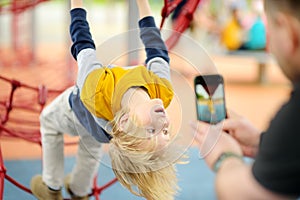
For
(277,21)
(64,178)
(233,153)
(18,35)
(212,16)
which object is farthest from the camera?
(212,16)

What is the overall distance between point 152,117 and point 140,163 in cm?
12

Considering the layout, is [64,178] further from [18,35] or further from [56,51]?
[56,51]

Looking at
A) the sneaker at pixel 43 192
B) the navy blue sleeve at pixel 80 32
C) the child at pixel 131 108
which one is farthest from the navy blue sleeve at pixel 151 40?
the sneaker at pixel 43 192

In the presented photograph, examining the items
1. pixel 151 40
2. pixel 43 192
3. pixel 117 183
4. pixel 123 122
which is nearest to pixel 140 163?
pixel 123 122

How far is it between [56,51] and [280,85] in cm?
276

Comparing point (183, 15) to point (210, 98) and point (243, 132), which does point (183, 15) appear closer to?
point (210, 98)

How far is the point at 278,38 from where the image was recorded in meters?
1.04

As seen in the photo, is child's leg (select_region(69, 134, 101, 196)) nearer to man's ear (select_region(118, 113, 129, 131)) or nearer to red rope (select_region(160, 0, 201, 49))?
man's ear (select_region(118, 113, 129, 131))

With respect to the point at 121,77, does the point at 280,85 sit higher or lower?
lower

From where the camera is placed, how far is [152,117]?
4.88 ft

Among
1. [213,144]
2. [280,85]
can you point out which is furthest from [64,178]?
[280,85]

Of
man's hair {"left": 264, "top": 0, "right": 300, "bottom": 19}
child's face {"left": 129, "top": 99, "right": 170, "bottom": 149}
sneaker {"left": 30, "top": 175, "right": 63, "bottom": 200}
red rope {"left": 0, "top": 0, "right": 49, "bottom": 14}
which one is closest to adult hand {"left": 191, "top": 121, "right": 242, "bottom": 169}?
child's face {"left": 129, "top": 99, "right": 170, "bottom": 149}

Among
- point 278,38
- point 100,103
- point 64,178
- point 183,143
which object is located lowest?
point 64,178

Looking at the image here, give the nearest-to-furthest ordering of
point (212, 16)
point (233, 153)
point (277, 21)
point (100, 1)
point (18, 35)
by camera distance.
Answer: point (277, 21) → point (233, 153) → point (18, 35) → point (212, 16) → point (100, 1)
